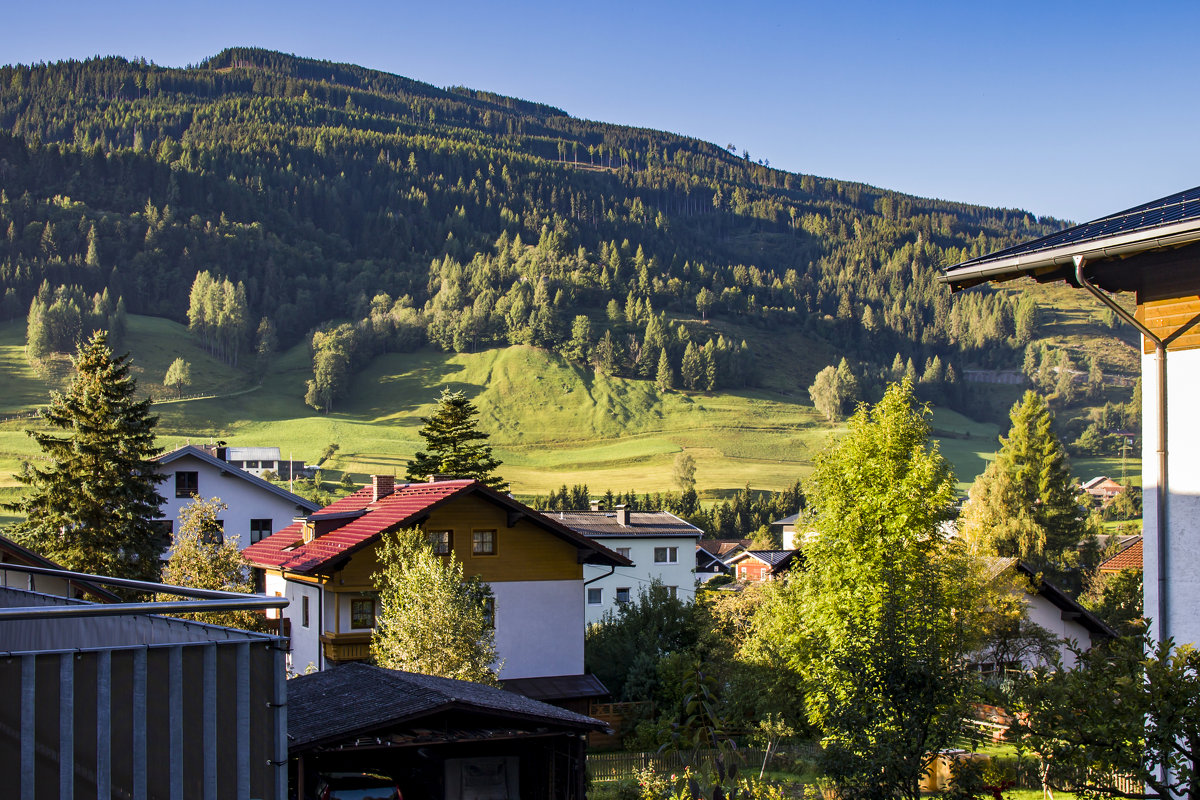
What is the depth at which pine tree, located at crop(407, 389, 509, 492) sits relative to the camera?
6250cm

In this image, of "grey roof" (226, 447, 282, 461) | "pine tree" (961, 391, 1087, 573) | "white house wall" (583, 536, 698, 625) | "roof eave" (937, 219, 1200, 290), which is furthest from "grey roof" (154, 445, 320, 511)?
"grey roof" (226, 447, 282, 461)

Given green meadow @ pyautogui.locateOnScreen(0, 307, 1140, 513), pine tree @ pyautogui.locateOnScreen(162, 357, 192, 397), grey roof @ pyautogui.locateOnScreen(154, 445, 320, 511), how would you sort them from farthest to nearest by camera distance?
pine tree @ pyautogui.locateOnScreen(162, 357, 192, 397) → green meadow @ pyautogui.locateOnScreen(0, 307, 1140, 513) → grey roof @ pyautogui.locateOnScreen(154, 445, 320, 511)

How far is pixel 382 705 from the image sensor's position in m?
14.6

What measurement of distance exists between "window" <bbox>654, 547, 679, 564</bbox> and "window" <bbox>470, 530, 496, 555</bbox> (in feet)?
116

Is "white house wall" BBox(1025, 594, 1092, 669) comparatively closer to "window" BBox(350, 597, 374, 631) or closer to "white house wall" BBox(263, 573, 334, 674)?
"window" BBox(350, 597, 374, 631)

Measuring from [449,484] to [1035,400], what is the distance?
42233 mm

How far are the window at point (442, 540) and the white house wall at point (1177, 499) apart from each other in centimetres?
2516

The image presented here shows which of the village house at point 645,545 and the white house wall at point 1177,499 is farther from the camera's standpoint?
the village house at point 645,545

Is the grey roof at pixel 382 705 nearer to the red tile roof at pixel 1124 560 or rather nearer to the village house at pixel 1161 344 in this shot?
the village house at pixel 1161 344

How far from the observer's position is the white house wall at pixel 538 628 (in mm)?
31203

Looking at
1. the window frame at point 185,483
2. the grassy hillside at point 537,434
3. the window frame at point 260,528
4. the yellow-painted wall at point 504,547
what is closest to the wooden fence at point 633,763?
the yellow-painted wall at point 504,547

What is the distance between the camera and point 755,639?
3112cm

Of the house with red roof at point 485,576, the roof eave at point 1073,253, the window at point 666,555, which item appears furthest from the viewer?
the window at point 666,555

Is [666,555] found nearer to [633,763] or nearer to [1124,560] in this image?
[1124,560]
